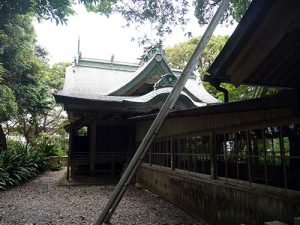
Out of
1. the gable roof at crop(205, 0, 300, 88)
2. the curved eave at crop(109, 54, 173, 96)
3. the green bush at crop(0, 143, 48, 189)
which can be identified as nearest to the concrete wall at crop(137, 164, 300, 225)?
the gable roof at crop(205, 0, 300, 88)

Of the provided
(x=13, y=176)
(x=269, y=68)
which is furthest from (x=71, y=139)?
(x=269, y=68)

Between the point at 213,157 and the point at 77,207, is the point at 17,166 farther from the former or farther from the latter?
the point at 213,157

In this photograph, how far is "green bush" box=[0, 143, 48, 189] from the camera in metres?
11.2

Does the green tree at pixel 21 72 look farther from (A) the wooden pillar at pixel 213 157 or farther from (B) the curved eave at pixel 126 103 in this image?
(A) the wooden pillar at pixel 213 157

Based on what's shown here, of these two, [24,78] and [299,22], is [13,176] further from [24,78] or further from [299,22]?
[299,22]

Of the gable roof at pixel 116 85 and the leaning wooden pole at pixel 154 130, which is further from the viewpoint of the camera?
the gable roof at pixel 116 85

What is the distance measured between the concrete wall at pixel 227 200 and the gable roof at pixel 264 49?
6.52 ft

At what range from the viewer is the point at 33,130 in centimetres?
2691

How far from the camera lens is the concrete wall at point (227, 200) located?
13.6 feet

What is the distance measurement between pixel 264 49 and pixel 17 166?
1280cm

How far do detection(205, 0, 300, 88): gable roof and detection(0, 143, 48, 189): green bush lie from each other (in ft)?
34.3

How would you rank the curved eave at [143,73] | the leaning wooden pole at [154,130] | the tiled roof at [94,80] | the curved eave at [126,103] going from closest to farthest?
the leaning wooden pole at [154,130], the curved eave at [126,103], the curved eave at [143,73], the tiled roof at [94,80]

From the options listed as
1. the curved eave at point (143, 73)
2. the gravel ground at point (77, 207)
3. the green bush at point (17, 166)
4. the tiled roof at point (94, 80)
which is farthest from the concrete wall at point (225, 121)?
the green bush at point (17, 166)

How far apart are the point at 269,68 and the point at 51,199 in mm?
8256
